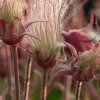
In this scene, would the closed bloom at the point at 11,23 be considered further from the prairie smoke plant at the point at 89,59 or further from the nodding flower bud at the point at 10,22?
the prairie smoke plant at the point at 89,59

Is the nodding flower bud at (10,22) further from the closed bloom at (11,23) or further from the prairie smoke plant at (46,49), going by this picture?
the prairie smoke plant at (46,49)

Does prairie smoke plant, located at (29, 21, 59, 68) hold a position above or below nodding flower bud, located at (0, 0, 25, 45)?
below

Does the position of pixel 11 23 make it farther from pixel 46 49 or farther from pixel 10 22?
pixel 46 49

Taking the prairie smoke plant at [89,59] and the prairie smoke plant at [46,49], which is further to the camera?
the prairie smoke plant at [46,49]

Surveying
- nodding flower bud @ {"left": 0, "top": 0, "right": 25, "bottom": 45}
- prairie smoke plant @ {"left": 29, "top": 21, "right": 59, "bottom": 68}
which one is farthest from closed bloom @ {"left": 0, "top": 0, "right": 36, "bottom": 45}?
prairie smoke plant @ {"left": 29, "top": 21, "right": 59, "bottom": 68}

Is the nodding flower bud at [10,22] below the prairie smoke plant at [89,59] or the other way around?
the other way around

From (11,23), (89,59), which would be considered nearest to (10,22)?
(11,23)

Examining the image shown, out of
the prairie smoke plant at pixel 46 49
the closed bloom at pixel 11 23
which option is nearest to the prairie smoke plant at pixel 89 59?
the prairie smoke plant at pixel 46 49

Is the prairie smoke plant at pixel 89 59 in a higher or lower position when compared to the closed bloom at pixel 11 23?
lower

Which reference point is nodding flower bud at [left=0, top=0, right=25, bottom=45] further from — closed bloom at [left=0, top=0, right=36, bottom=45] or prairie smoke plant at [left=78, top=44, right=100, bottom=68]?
prairie smoke plant at [left=78, top=44, right=100, bottom=68]
